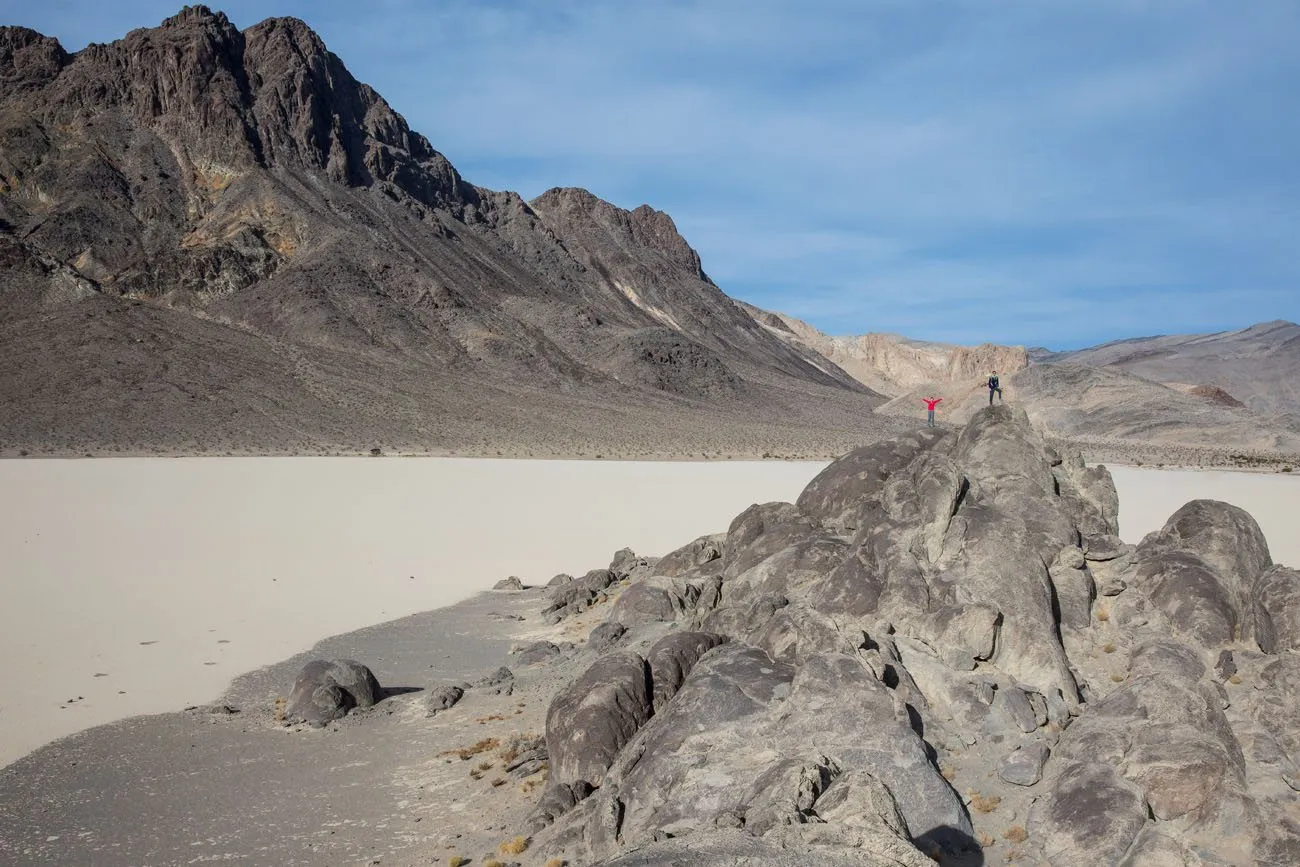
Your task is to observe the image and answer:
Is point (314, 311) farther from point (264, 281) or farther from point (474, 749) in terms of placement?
point (474, 749)

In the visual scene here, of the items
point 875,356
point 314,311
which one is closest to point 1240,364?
point 875,356

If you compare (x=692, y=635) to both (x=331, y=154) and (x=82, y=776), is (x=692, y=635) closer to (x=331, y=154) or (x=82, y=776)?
(x=82, y=776)

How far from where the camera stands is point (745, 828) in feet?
16.1

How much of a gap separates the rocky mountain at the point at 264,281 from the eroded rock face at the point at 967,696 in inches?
1687

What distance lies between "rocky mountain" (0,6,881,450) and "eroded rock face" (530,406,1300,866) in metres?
42.9

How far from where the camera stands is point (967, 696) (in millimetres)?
7977

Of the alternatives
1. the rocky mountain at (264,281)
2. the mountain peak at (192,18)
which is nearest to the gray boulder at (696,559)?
the rocky mountain at (264,281)

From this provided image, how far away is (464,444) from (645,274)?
212ft

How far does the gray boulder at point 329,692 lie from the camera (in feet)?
35.9

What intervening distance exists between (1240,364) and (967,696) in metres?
134

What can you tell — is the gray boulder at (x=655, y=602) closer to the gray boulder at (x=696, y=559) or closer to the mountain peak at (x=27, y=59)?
the gray boulder at (x=696, y=559)

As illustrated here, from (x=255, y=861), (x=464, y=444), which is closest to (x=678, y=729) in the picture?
(x=255, y=861)

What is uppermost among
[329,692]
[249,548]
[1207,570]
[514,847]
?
[1207,570]

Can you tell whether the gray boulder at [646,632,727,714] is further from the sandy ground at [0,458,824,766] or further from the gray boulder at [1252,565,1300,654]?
the sandy ground at [0,458,824,766]
